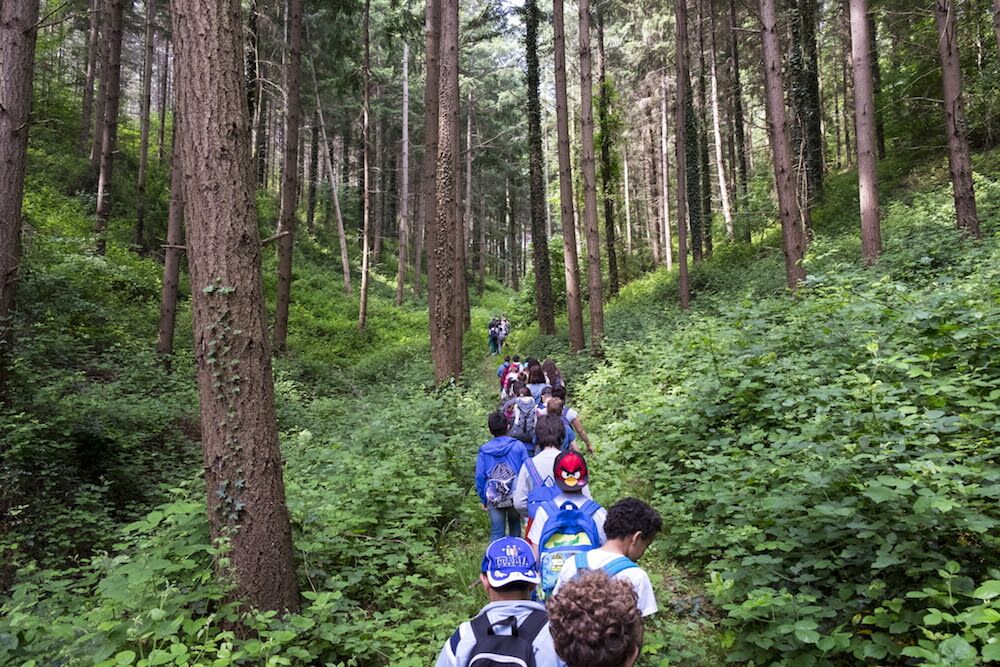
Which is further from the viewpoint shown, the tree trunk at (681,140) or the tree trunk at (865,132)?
the tree trunk at (681,140)

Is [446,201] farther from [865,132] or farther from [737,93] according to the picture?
[737,93]

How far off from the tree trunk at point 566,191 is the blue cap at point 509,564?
13.4m

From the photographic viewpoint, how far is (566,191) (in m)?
16.3

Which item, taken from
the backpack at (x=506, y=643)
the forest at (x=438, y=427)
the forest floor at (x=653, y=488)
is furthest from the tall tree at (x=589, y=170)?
the backpack at (x=506, y=643)

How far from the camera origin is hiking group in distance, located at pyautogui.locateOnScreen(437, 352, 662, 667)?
1.99m

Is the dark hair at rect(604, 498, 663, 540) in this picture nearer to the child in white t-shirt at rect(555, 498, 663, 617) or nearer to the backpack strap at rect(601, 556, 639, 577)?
the child in white t-shirt at rect(555, 498, 663, 617)

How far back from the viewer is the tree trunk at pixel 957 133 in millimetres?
10992

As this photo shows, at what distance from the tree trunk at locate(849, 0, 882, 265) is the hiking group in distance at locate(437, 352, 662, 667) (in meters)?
9.93

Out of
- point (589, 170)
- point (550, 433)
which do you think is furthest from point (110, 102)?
point (550, 433)

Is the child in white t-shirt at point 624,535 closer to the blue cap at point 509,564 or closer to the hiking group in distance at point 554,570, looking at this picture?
the hiking group in distance at point 554,570

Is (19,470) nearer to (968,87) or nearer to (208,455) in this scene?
(208,455)

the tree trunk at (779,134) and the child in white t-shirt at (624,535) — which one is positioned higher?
the tree trunk at (779,134)

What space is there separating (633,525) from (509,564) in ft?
2.79

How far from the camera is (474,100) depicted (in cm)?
3888
